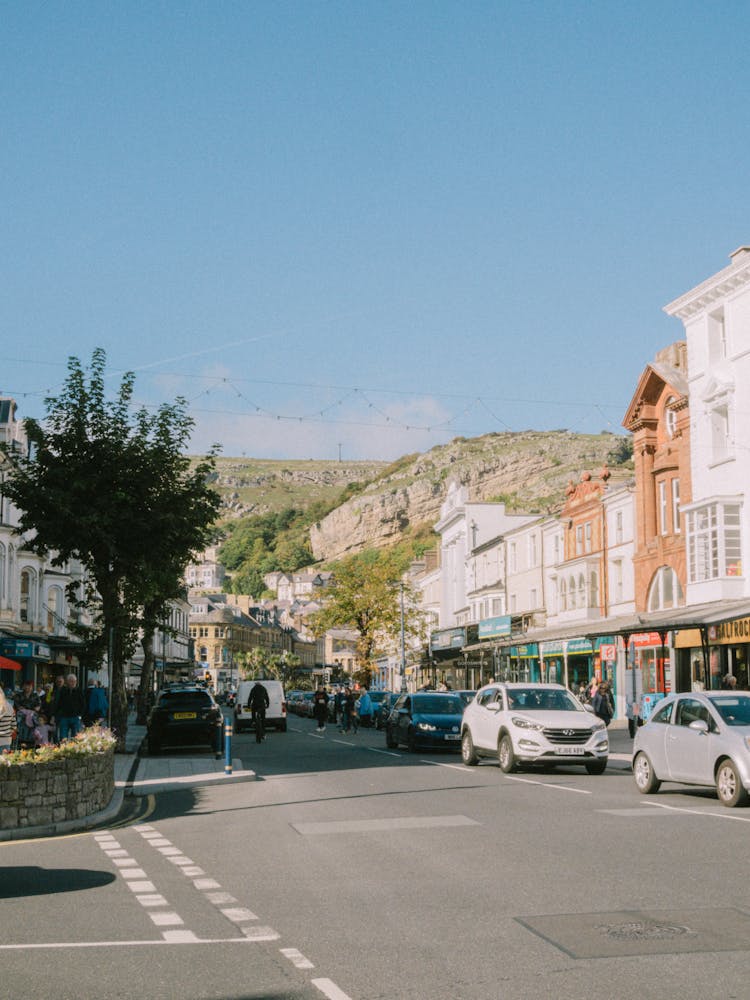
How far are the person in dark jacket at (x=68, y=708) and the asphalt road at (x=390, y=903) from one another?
24.9 feet

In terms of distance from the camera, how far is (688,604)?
4247cm

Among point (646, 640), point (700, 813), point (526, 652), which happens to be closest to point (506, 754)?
point (700, 813)

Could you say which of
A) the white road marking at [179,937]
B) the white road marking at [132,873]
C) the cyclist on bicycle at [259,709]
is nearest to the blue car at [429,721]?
the cyclist on bicycle at [259,709]

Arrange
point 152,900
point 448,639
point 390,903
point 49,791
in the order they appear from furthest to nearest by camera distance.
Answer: point 448,639
point 49,791
point 152,900
point 390,903

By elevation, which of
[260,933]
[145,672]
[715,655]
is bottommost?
[260,933]

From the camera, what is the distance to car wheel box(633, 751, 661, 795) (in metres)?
18.1

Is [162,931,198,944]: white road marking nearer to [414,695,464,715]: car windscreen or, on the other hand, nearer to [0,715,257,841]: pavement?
[0,715,257,841]: pavement

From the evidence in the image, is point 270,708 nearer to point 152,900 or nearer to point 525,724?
point 525,724

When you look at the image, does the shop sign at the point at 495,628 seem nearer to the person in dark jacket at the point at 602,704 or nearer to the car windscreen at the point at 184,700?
the person in dark jacket at the point at 602,704

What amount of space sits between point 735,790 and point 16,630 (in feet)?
130

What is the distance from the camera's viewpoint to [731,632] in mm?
37781

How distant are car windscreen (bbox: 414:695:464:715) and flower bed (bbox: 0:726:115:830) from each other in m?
14.9

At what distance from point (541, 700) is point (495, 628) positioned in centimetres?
4384

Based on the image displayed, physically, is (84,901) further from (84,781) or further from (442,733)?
(442,733)
